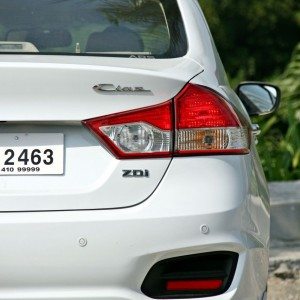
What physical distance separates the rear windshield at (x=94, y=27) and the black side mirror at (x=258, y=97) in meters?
0.77

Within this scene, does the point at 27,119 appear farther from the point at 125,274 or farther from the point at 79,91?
the point at 125,274

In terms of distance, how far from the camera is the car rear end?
3645mm

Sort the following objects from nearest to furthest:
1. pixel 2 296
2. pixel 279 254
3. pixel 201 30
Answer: pixel 2 296
pixel 201 30
pixel 279 254

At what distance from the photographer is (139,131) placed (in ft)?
12.3

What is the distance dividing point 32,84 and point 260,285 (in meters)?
1.07

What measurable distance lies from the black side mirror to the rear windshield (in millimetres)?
766

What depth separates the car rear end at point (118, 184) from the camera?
12.0 ft

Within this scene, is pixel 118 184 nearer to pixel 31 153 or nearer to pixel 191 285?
pixel 31 153

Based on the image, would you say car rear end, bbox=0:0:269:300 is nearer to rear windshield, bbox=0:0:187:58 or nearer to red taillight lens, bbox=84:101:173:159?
red taillight lens, bbox=84:101:173:159

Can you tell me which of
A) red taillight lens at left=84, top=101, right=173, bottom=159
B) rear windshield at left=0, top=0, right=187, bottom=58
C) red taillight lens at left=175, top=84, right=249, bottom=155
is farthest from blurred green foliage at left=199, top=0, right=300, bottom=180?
red taillight lens at left=84, top=101, right=173, bottom=159

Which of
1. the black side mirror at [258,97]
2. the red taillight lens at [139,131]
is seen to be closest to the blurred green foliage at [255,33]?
the black side mirror at [258,97]

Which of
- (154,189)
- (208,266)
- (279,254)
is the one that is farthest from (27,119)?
(279,254)

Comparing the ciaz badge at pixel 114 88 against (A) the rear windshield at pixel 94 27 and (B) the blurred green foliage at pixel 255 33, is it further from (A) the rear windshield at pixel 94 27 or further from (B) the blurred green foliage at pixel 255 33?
(B) the blurred green foliage at pixel 255 33

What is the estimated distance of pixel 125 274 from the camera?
12.0 feet
